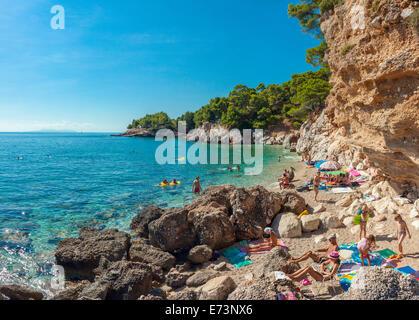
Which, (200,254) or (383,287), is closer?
(383,287)

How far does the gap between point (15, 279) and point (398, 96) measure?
1438cm

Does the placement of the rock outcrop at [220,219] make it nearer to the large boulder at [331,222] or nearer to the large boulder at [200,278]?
the large boulder at [331,222]

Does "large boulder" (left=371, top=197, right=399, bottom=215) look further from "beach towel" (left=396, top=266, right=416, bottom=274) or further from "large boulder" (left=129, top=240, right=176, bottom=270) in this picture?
"large boulder" (left=129, top=240, right=176, bottom=270)

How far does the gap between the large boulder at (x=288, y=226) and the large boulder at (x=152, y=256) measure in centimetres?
442

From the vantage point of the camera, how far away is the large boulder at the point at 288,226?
9.46m

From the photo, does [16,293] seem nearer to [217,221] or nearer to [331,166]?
[217,221]

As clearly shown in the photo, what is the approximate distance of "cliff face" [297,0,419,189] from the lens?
24.9ft

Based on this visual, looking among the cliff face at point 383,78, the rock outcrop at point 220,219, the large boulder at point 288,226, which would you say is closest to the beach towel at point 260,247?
the large boulder at point 288,226

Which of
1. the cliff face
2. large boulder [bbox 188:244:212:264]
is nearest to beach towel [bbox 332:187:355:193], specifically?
the cliff face

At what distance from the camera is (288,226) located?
9656mm

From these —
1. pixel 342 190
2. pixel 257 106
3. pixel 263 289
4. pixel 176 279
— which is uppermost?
pixel 257 106

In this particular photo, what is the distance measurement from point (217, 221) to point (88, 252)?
4.76 meters

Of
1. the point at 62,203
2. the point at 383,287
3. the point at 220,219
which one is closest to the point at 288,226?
the point at 220,219
